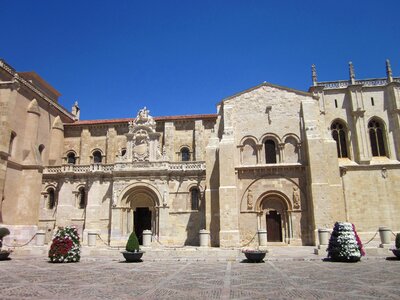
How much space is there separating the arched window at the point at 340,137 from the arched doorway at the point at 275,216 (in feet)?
27.1

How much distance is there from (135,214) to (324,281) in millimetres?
20202

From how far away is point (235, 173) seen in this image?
950 inches

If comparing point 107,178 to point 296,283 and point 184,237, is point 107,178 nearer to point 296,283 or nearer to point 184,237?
point 184,237

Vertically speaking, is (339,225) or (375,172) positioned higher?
(375,172)

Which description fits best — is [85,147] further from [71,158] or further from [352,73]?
[352,73]

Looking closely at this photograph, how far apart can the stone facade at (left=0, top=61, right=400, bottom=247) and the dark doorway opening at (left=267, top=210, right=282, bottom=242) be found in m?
0.07

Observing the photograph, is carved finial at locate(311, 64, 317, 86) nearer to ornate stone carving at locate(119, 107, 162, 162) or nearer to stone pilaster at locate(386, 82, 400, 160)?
stone pilaster at locate(386, 82, 400, 160)

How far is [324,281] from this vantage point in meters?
9.81

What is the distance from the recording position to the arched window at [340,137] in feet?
92.8

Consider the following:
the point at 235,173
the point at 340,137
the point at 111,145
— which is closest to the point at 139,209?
the point at 111,145

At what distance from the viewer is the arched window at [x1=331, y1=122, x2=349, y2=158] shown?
28.3 metres

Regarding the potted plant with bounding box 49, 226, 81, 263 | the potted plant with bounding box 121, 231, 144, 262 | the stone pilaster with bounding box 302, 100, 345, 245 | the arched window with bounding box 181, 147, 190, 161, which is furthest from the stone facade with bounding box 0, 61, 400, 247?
the potted plant with bounding box 49, 226, 81, 263

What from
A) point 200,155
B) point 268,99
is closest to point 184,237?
point 200,155

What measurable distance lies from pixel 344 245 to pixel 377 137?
55.4 ft
